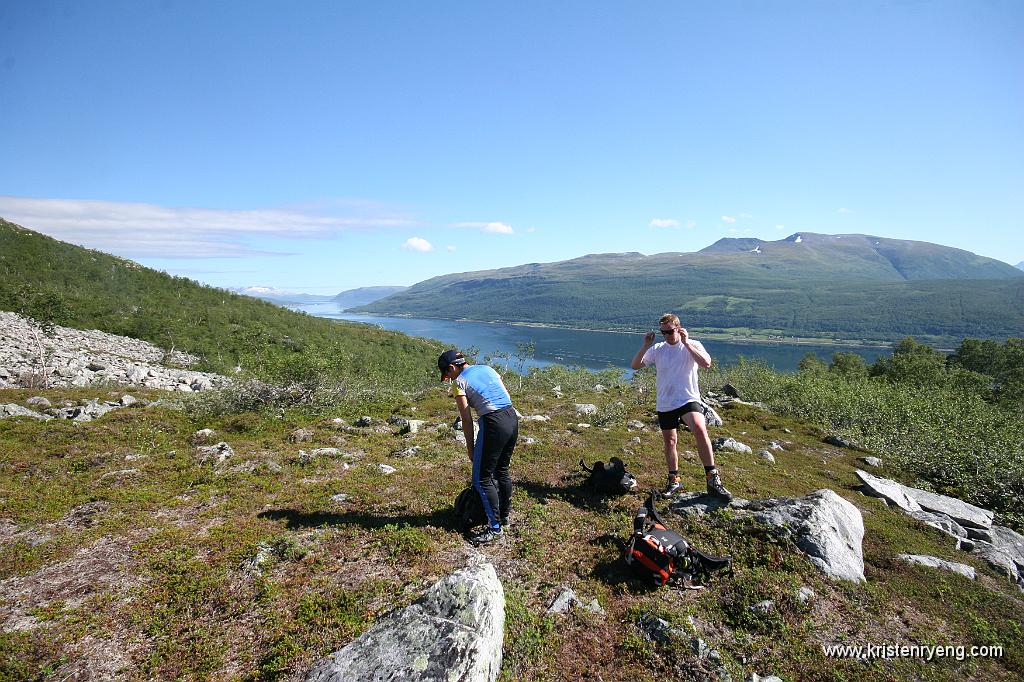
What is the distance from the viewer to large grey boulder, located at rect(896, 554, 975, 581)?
6.37 m

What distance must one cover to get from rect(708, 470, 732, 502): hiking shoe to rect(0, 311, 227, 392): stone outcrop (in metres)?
17.0

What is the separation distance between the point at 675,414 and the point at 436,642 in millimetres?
5533

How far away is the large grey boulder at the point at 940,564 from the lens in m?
6.37

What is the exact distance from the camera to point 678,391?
775cm

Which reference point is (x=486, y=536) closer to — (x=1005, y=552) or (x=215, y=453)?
(x=215, y=453)

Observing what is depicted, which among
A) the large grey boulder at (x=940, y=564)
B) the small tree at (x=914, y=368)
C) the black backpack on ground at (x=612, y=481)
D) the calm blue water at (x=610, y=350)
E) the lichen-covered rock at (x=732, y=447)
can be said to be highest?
the black backpack on ground at (x=612, y=481)

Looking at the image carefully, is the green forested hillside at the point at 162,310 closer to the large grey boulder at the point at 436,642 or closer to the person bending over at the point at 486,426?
the person bending over at the point at 486,426

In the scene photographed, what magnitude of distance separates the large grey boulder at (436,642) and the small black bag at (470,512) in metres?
1.97

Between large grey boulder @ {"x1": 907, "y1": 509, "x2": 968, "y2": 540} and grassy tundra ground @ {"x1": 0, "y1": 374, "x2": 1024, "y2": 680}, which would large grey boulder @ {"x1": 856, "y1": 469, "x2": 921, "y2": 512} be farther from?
grassy tundra ground @ {"x1": 0, "y1": 374, "x2": 1024, "y2": 680}

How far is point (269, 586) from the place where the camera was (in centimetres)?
522

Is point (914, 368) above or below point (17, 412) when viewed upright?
below

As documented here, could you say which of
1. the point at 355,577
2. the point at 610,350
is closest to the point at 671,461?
the point at 355,577

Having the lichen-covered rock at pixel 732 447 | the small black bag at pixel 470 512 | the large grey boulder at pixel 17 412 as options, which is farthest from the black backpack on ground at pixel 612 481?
the large grey boulder at pixel 17 412

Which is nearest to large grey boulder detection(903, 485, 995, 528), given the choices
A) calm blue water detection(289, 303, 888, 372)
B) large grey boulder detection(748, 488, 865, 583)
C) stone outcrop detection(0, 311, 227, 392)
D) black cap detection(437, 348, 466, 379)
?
large grey boulder detection(748, 488, 865, 583)
